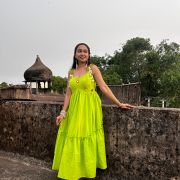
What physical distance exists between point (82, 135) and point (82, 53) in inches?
34.6

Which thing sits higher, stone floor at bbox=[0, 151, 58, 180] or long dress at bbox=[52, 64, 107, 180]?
long dress at bbox=[52, 64, 107, 180]

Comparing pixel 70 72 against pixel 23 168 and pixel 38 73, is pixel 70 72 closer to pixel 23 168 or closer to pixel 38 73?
pixel 23 168

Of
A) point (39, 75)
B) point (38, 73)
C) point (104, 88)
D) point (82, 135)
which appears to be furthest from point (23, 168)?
point (38, 73)

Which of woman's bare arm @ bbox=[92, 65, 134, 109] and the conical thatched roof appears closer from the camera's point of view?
woman's bare arm @ bbox=[92, 65, 134, 109]

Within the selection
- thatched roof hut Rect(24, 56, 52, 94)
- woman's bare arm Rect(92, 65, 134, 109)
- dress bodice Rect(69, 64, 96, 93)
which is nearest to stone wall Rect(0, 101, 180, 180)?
woman's bare arm Rect(92, 65, 134, 109)

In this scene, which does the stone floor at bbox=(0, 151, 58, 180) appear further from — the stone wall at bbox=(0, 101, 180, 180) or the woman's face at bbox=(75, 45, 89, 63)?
the woman's face at bbox=(75, 45, 89, 63)

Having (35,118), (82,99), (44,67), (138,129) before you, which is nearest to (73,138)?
(82,99)

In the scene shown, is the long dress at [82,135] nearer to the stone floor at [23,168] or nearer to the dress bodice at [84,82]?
the dress bodice at [84,82]

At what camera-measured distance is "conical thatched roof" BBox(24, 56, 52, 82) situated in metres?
36.1

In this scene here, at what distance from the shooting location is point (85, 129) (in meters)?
4.28

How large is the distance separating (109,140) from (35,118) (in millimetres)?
1427

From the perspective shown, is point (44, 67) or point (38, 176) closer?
point (38, 176)

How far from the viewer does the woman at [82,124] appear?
13.9 feet

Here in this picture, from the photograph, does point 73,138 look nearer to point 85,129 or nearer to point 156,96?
point 85,129
